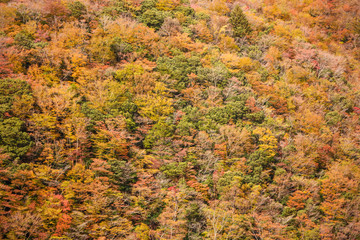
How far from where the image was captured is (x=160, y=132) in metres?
37.1

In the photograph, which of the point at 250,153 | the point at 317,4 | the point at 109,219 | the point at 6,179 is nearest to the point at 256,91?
the point at 250,153

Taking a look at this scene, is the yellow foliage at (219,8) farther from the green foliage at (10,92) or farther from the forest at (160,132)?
the green foliage at (10,92)

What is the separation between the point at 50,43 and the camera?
40.7m

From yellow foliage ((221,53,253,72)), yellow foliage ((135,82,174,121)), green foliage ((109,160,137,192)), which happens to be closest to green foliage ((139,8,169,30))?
yellow foliage ((221,53,253,72))

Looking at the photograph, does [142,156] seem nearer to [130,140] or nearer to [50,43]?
[130,140]

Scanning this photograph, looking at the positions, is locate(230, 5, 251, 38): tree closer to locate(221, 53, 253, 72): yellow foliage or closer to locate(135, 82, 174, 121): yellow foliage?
locate(221, 53, 253, 72): yellow foliage

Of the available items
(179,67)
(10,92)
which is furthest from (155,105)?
(10,92)

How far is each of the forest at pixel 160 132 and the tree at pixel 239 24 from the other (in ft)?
14.1

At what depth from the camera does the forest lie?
96.7 feet

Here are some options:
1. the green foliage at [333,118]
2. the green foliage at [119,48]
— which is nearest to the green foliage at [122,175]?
the green foliage at [119,48]

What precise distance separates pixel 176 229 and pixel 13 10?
4084 cm

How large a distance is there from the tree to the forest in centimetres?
428

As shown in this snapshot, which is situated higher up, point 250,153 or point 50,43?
point 50,43

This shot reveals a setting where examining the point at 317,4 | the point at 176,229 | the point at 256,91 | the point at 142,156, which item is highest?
the point at 317,4
